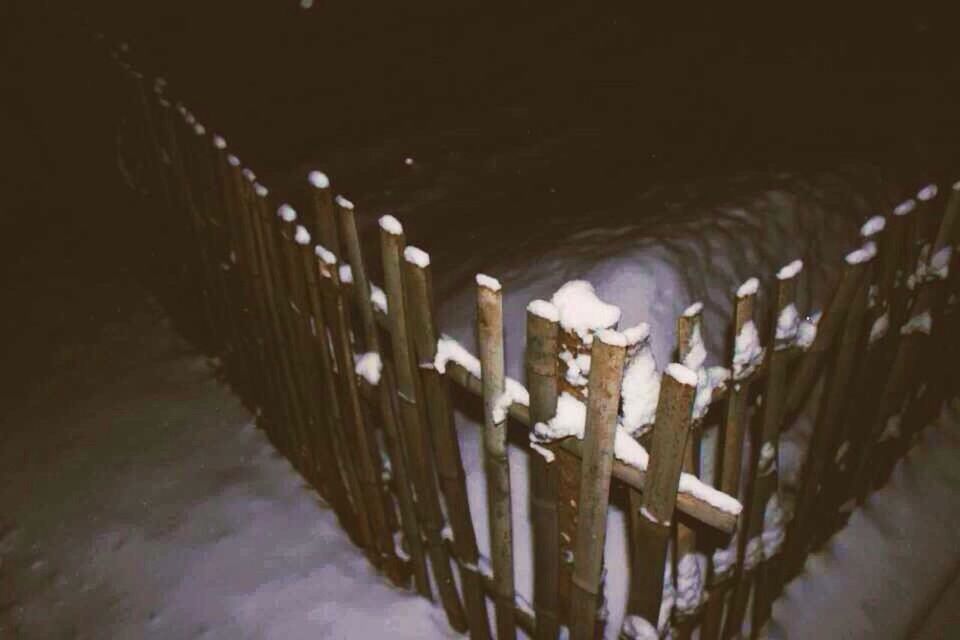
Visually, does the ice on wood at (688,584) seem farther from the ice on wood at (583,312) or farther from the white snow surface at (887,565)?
the ice on wood at (583,312)

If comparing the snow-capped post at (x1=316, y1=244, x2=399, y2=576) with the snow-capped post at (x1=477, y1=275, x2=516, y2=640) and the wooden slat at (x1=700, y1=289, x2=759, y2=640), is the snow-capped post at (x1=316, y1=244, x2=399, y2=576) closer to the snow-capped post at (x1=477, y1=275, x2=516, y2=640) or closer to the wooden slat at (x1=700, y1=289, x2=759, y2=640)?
the snow-capped post at (x1=477, y1=275, x2=516, y2=640)

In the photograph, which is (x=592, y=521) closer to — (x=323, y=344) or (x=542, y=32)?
(x=323, y=344)

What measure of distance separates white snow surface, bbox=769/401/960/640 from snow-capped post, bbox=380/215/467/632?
1085mm

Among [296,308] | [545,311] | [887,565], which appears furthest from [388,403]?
[887,565]

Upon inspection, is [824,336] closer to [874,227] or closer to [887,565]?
[874,227]

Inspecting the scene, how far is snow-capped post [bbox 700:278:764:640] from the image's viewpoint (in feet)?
4.17

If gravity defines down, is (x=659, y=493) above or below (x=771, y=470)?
above

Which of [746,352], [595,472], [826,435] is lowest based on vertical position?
[826,435]

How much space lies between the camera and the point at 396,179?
4.01m

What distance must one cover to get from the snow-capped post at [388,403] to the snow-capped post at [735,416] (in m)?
0.83

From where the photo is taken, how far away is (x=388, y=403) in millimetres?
1856

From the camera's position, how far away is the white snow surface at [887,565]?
86.2 inches

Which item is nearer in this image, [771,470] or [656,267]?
[771,470]

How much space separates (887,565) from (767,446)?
3.64ft
